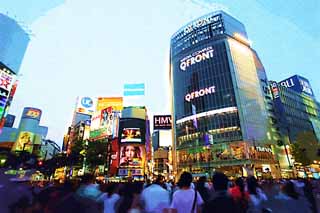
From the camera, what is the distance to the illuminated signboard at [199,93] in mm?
63531

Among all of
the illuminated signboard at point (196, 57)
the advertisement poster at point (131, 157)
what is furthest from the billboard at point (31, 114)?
the illuminated signboard at point (196, 57)

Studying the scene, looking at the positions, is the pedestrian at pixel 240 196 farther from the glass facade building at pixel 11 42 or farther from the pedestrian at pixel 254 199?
the glass facade building at pixel 11 42

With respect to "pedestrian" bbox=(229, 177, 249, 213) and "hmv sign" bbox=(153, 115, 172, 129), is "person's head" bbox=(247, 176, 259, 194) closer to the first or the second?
"pedestrian" bbox=(229, 177, 249, 213)

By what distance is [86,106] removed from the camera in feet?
288

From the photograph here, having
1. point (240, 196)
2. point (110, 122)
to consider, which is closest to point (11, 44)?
point (110, 122)

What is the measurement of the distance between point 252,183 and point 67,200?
15.9 feet


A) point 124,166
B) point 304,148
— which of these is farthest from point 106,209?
point 304,148

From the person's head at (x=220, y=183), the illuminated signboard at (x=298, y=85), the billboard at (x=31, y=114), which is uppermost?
the illuminated signboard at (x=298, y=85)

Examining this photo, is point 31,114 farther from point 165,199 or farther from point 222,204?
point 222,204

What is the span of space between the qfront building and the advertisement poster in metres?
12.0

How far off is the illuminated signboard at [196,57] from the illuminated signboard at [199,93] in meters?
9.86

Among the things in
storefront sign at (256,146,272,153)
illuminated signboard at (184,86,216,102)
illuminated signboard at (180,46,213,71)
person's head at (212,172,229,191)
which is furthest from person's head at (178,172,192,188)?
illuminated signboard at (180,46,213,71)

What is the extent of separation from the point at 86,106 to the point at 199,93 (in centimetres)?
4718

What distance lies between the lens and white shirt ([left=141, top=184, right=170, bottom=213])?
14.5 feet
